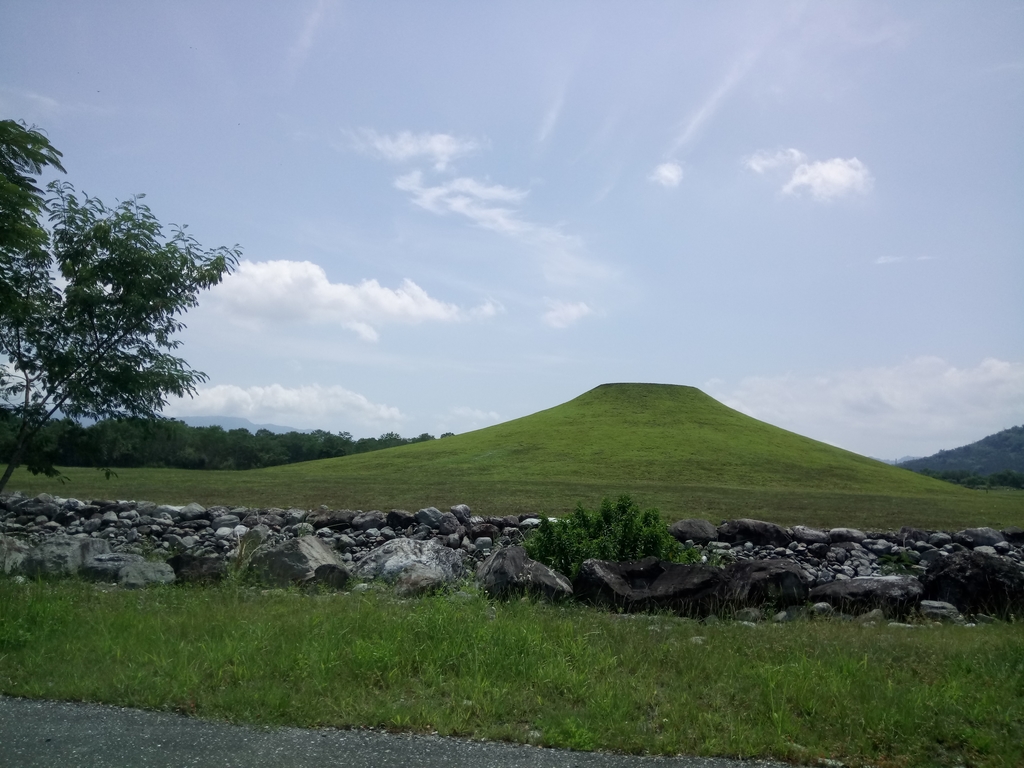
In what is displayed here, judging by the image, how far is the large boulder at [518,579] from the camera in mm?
10109

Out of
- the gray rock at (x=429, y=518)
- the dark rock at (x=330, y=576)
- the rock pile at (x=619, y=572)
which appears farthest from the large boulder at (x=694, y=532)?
the dark rock at (x=330, y=576)

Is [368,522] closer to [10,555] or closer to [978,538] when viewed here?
[10,555]

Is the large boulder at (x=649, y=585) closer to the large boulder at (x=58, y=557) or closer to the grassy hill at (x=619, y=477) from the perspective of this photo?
the large boulder at (x=58, y=557)

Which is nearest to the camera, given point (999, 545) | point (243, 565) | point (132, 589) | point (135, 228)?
point (132, 589)

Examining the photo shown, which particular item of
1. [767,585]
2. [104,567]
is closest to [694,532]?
[767,585]

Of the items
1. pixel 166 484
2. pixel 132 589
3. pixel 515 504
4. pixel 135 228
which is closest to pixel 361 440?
pixel 166 484

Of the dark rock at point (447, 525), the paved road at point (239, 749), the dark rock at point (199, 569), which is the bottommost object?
the paved road at point (239, 749)

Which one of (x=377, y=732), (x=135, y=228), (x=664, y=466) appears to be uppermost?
(x=135, y=228)

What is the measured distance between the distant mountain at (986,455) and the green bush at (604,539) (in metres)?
77.5

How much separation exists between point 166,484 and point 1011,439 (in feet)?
372

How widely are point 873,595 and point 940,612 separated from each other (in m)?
0.82

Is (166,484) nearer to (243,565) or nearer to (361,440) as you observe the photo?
(243,565)

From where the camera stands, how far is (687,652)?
6871 millimetres

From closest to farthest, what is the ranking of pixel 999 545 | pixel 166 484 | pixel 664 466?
pixel 999 545
pixel 166 484
pixel 664 466
